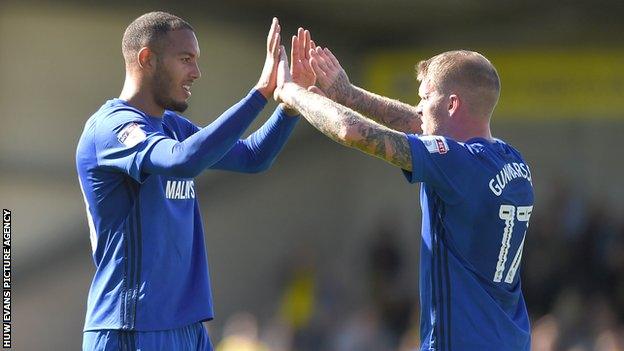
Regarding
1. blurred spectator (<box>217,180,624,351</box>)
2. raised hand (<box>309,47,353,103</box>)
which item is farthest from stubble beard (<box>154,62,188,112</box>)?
blurred spectator (<box>217,180,624,351</box>)

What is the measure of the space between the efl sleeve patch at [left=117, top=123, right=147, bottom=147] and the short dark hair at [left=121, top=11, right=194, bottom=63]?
0.49 m

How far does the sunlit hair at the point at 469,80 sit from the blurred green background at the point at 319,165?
384 inches

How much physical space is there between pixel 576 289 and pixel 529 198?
990cm

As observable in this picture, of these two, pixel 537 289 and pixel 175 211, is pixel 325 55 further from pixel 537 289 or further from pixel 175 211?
pixel 537 289

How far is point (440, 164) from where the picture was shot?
17.7 feet

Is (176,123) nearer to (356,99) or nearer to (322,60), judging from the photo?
(322,60)

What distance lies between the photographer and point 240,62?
18.8m

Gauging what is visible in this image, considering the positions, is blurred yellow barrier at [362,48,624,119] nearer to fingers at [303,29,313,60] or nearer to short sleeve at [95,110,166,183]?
fingers at [303,29,313,60]

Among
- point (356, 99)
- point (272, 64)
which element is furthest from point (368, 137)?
point (356, 99)

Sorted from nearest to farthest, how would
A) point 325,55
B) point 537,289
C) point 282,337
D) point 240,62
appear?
1. point 325,55
2. point 537,289
3. point 282,337
4. point 240,62

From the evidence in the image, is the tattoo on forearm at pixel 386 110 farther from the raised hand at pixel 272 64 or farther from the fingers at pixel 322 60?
the raised hand at pixel 272 64

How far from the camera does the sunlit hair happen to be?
5648mm

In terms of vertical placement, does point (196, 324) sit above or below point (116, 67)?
below

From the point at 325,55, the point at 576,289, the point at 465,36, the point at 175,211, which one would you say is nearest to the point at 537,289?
the point at 576,289
